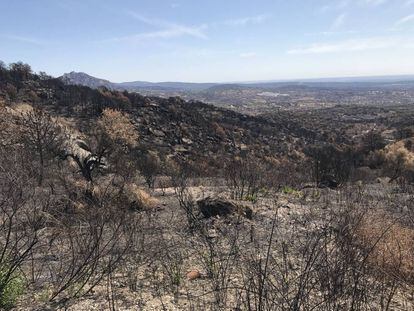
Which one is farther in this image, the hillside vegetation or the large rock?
the large rock

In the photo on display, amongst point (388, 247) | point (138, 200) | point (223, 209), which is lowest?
point (138, 200)

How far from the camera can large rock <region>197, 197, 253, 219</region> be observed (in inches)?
464

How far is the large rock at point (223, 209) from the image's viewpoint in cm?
1178

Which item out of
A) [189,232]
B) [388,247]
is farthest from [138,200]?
[388,247]

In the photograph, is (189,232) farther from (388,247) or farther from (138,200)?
(388,247)

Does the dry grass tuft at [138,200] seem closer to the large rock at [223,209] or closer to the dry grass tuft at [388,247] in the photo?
the large rock at [223,209]

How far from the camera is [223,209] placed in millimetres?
11820

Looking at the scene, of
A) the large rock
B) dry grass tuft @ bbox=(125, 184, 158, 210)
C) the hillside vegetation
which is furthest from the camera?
dry grass tuft @ bbox=(125, 184, 158, 210)

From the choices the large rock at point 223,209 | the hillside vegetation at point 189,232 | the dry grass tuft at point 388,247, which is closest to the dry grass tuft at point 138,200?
the hillside vegetation at point 189,232

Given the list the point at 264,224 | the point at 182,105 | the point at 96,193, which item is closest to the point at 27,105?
the point at 182,105

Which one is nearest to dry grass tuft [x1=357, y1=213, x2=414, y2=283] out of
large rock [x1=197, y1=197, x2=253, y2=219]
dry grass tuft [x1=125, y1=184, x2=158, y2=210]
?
large rock [x1=197, y1=197, x2=253, y2=219]

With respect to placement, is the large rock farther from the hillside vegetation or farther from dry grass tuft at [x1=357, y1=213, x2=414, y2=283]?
dry grass tuft at [x1=357, y1=213, x2=414, y2=283]

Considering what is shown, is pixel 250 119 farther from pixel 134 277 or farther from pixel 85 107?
pixel 134 277

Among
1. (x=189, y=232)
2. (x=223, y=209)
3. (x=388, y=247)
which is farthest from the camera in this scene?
(x=223, y=209)
